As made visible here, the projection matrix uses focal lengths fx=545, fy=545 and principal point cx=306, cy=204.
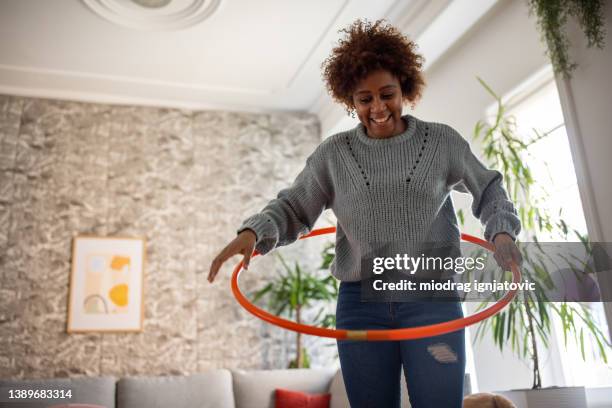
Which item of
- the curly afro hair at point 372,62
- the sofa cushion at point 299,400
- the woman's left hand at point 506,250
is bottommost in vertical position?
the sofa cushion at point 299,400

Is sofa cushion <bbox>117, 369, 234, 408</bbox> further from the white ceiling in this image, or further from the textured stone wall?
the white ceiling

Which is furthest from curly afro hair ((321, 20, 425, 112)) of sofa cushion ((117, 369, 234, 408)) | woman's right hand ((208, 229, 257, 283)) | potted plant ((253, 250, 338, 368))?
potted plant ((253, 250, 338, 368))

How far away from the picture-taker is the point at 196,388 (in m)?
3.85

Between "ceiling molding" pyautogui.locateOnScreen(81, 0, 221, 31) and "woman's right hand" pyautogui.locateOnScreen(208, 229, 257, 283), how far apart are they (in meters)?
2.99

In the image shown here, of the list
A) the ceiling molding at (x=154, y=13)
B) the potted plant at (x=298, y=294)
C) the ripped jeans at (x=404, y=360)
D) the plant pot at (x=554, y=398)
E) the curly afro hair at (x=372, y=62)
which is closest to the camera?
the ripped jeans at (x=404, y=360)

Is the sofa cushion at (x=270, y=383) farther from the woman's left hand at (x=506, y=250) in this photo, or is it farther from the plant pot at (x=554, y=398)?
the woman's left hand at (x=506, y=250)

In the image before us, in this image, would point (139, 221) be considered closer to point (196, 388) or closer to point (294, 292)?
point (294, 292)

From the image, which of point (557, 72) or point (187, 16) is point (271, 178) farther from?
point (557, 72)

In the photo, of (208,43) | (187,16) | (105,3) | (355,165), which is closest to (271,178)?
(208,43)

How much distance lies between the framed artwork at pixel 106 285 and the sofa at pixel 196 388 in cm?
73

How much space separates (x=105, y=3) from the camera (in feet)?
12.6

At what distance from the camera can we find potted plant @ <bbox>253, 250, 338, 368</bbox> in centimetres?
466

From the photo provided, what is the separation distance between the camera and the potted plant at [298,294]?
4.66 metres

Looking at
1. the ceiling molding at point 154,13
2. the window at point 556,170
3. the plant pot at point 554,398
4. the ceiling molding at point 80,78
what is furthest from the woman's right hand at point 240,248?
the ceiling molding at point 80,78
